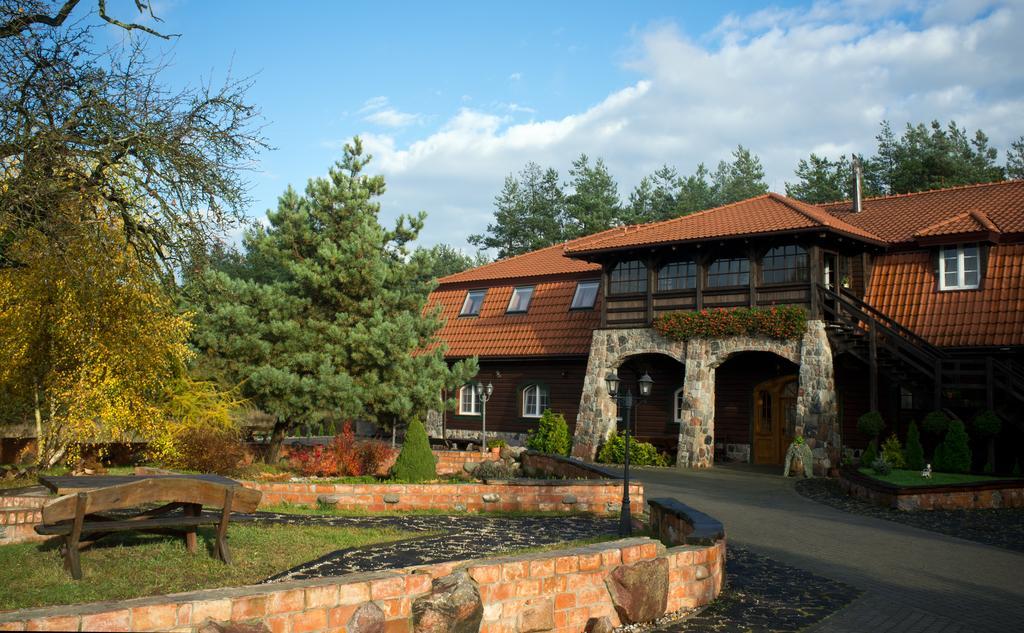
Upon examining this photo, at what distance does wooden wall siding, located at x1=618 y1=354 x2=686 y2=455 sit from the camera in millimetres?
26094

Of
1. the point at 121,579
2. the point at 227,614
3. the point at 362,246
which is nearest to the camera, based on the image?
the point at 227,614

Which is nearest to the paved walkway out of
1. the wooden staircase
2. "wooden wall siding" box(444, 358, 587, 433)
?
the wooden staircase

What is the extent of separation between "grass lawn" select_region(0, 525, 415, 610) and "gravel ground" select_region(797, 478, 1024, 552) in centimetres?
848

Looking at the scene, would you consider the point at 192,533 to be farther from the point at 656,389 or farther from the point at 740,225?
the point at 656,389

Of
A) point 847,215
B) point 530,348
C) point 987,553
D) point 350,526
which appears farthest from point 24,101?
point 847,215

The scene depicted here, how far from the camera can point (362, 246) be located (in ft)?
63.5

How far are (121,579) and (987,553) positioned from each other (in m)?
10.2

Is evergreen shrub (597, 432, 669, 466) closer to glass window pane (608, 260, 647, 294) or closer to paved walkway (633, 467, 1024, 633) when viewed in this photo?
glass window pane (608, 260, 647, 294)

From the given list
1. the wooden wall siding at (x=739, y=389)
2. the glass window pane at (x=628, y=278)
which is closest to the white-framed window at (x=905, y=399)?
the wooden wall siding at (x=739, y=389)

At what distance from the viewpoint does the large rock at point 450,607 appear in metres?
6.08

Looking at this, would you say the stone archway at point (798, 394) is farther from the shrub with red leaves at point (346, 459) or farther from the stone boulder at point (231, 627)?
the stone boulder at point (231, 627)

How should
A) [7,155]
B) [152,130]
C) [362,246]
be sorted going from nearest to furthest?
1. [7,155]
2. [152,130]
3. [362,246]

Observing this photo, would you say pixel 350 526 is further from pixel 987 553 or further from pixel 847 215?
pixel 847 215

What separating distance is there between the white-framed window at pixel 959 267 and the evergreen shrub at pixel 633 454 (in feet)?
27.6
